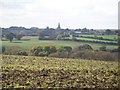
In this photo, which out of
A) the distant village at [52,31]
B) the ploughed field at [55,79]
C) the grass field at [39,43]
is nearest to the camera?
the ploughed field at [55,79]

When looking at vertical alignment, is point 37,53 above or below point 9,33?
below

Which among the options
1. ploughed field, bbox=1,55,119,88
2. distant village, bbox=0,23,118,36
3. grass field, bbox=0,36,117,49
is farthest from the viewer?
distant village, bbox=0,23,118,36

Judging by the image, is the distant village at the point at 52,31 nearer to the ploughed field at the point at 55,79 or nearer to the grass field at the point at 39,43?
the grass field at the point at 39,43

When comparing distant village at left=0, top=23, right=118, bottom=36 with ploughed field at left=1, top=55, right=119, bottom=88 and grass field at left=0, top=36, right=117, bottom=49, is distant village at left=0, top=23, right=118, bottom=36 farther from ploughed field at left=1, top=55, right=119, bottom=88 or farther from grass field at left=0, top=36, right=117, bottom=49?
ploughed field at left=1, top=55, right=119, bottom=88

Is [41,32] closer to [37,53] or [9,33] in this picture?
[9,33]

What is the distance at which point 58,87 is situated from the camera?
930 cm

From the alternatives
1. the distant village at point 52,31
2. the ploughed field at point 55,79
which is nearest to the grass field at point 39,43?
the distant village at point 52,31

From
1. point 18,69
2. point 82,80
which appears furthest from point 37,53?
point 82,80

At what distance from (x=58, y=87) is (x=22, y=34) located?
20.5 meters

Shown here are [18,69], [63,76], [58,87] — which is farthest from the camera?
[18,69]

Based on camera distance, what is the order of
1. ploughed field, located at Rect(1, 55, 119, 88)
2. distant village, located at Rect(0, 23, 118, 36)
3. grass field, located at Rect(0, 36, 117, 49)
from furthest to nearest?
distant village, located at Rect(0, 23, 118, 36), grass field, located at Rect(0, 36, 117, 49), ploughed field, located at Rect(1, 55, 119, 88)

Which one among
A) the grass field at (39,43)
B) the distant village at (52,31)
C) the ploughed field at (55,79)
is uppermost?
the distant village at (52,31)

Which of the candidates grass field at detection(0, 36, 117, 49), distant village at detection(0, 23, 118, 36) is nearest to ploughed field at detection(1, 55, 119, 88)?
grass field at detection(0, 36, 117, 49)

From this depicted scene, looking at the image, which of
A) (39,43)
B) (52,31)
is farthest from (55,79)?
(52,31)
